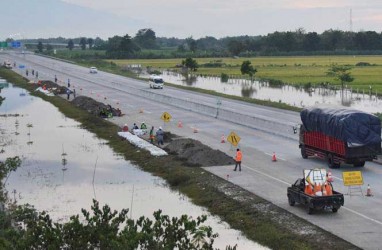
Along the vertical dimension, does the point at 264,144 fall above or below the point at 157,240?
below

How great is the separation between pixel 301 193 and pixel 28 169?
19.6 metres

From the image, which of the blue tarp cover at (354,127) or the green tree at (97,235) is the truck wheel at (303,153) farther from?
the green tree at (97,235)

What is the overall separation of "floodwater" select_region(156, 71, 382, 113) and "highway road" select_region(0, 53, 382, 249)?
9.25 meters

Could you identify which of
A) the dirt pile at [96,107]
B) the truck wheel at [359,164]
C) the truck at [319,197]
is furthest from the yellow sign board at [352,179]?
the dirt pile at [96,107]

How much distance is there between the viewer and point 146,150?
154 feet

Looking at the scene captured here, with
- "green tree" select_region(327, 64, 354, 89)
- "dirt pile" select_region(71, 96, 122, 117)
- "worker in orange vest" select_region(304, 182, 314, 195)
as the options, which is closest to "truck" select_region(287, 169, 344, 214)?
"worker in orange vest" select_region(304, 182, 314, 195)

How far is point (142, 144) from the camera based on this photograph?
49.0m

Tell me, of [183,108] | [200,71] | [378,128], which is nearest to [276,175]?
[378,128]

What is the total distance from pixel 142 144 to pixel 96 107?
27.1m

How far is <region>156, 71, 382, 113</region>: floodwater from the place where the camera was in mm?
81500

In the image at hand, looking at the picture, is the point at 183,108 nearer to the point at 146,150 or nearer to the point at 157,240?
the point at 146,150

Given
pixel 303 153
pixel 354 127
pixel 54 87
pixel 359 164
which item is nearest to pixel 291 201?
pixel 354 127

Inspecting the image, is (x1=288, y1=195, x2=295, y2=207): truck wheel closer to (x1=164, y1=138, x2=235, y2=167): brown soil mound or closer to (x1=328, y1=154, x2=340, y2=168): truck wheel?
(x1=328, y1=154, x2=340, y2=168): truck wheel

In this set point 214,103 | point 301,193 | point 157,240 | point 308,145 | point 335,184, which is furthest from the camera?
point 214,103
